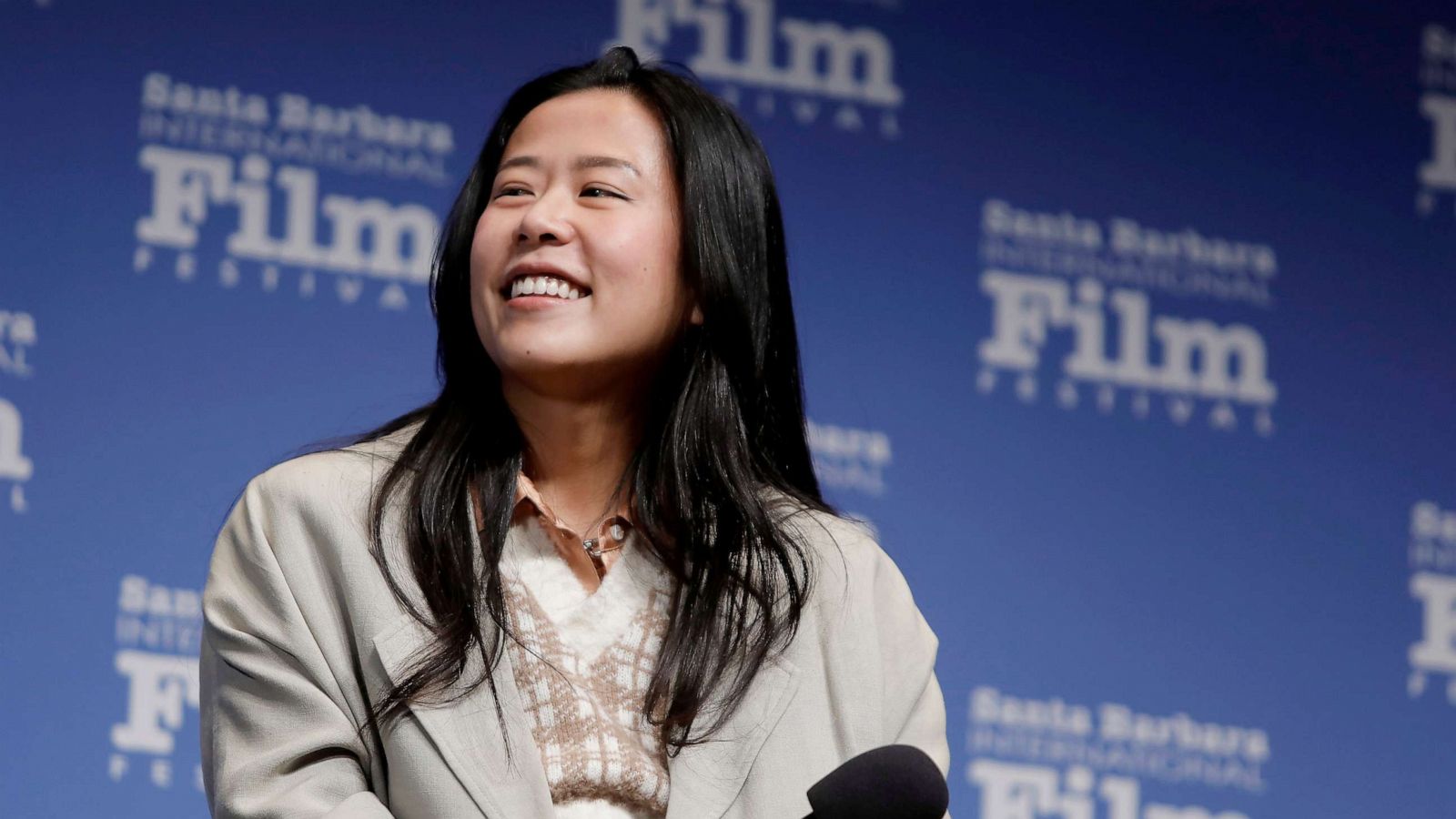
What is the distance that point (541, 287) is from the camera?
200 cm

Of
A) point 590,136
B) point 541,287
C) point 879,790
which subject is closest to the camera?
point 879,790

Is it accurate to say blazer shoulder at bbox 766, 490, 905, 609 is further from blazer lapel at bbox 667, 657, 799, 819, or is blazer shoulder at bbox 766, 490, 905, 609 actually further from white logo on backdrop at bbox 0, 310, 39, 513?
white logo on backdrop at bbox 0, 310, 39, 513

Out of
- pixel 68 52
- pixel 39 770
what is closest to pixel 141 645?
pixel 39 770

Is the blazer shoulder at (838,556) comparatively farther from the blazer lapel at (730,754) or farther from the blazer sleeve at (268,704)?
the blazer sleeve at (268,704)

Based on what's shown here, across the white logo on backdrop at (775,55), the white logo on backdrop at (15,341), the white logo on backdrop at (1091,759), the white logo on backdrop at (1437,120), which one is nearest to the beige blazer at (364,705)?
the white logo on backdrop at (15,341)

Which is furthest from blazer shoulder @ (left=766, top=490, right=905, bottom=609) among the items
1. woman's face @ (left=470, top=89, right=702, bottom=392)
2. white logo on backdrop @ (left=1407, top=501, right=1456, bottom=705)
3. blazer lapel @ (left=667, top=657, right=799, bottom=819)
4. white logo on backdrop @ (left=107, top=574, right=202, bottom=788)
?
white logo on backdrop @ (left=1407, top=501, right=1456, bottom=705)

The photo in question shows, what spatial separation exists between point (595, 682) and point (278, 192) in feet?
4.55

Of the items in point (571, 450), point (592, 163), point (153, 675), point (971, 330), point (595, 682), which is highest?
point (971, 330)

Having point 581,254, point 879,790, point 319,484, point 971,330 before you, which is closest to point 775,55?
point 971,330

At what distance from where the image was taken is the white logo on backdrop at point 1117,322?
11.2 feet

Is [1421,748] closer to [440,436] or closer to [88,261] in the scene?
[440,436]

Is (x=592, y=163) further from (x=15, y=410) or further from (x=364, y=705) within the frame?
(x=15, y=410)

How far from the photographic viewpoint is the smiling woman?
180 cm

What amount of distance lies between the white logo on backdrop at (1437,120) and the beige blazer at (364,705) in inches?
84.2
